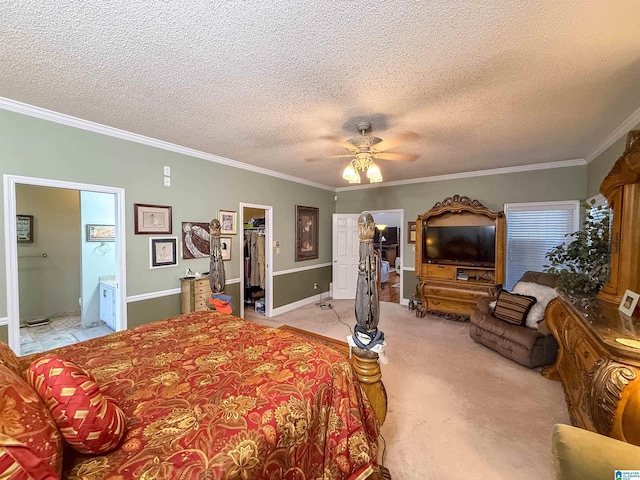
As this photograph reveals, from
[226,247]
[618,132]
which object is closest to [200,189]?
[226,247]

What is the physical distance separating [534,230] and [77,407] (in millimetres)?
5627

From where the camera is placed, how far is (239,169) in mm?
4184

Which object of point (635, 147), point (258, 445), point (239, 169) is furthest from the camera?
point (239, 169)

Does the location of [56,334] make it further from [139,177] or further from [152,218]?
[139,177]

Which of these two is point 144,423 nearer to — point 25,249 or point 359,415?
point 359,415

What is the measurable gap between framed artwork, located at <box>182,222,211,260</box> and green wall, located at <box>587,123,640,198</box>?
4.81 meters

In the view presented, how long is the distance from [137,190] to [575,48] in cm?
400

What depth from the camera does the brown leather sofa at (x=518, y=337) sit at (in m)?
2.84

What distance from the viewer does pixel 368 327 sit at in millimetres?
1749

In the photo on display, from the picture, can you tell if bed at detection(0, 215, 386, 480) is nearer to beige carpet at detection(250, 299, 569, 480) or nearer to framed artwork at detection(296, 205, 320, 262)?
beige carpet at detection(250, 299, 569, 480)

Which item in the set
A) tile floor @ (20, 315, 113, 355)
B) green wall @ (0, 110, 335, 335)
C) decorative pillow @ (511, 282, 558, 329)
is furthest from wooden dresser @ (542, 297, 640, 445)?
tile floor @ (20, 315, 113, 355)

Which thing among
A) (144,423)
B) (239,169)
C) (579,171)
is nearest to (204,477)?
(144,423)

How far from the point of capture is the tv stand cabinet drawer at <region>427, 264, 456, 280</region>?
4.51 metres

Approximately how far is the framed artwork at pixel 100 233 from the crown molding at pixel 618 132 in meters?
6.29
